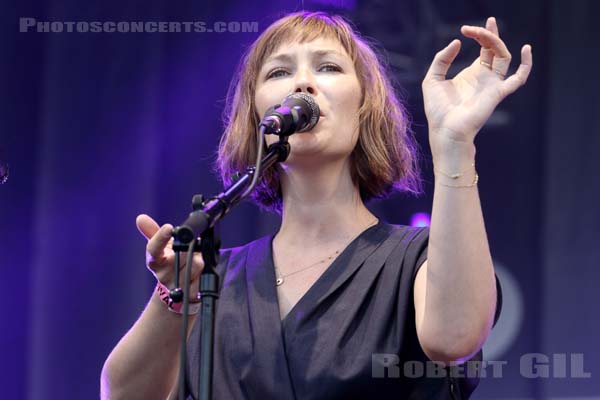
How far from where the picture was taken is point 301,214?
213 centimetres

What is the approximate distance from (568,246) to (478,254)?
1.26m

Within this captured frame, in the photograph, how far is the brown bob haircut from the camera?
85.7 inches

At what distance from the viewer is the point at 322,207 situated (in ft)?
6.91

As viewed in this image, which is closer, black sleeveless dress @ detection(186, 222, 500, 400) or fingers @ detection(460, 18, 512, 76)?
fingers @ detection(460, 18, 512, 76)

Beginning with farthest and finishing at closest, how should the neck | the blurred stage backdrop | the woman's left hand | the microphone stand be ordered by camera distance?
the blurred stage backdrop
the neck
the woman's left hand
the microphone stand

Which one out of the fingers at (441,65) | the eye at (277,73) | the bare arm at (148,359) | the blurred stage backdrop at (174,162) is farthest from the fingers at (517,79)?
the blurred stage backdrop at (174,162)

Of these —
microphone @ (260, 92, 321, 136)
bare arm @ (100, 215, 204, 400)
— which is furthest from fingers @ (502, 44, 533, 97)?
bare arm @ (100, 215, 204, 400)

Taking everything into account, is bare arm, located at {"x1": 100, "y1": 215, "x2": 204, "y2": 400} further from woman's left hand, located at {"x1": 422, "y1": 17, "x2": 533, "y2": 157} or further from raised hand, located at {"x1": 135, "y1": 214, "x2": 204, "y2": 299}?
woman's left hand, located at {"x1": 422, "y1": 17, "x2": 533, "y2": 157}

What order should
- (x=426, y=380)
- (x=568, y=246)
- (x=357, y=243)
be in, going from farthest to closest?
1. (x=568, y=246)
2. (x=357, y=243)
3. (x=426, y=380)

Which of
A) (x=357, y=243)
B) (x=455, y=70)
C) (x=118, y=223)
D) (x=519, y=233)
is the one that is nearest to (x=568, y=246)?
(x=519, y=233)

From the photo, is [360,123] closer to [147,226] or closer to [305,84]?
[305,84]

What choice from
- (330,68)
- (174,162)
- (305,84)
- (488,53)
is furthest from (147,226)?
(174,162)

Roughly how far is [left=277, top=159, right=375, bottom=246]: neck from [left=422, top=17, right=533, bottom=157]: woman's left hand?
1.64ft

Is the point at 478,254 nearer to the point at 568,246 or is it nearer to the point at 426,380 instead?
the point at 426,380
